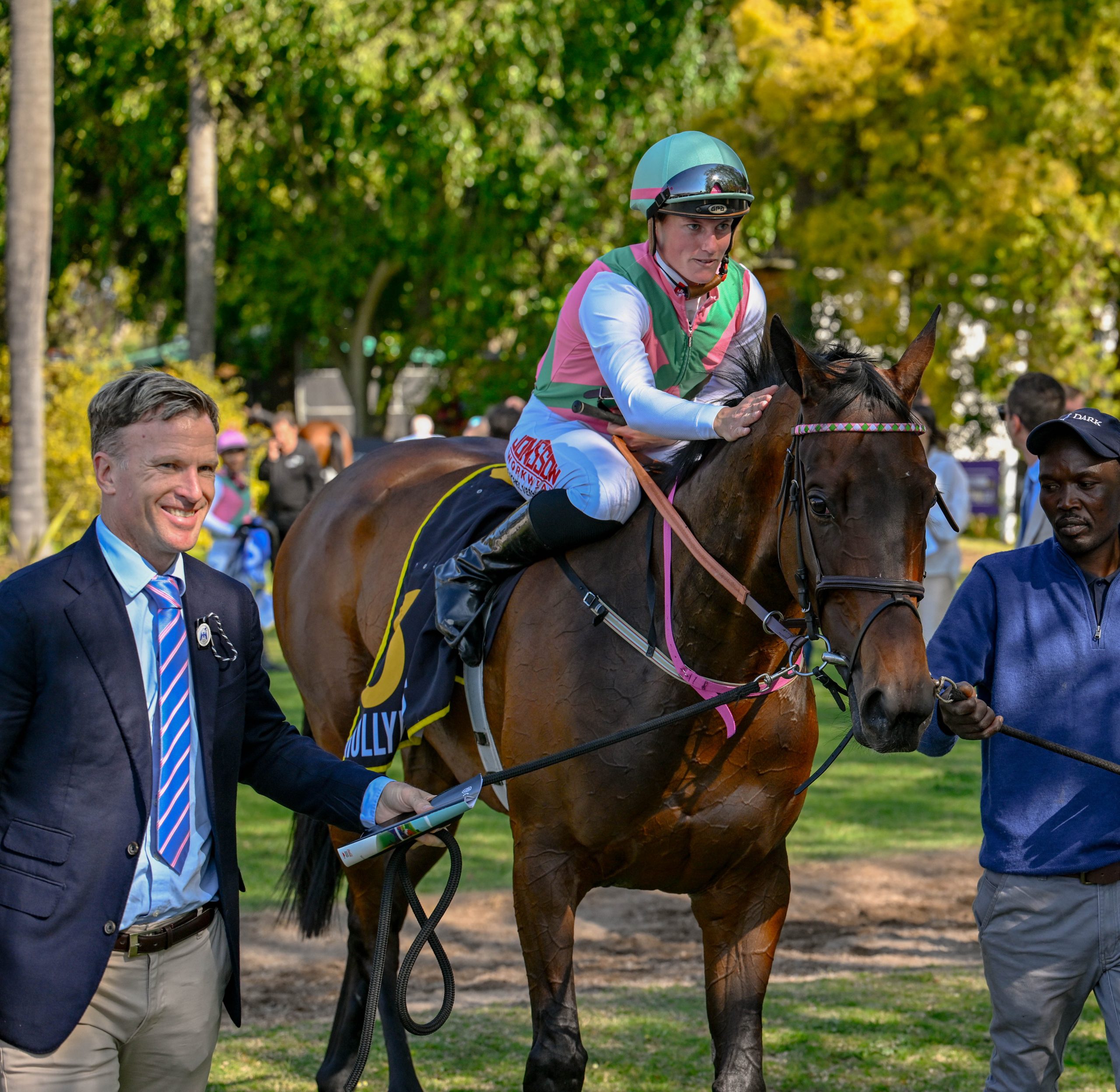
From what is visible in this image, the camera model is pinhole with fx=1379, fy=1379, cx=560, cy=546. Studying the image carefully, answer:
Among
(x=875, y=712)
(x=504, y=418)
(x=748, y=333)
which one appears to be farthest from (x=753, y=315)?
(x=504, y=418)

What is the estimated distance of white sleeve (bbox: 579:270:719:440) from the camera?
3.21 meters

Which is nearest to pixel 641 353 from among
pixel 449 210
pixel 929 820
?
pixel 929 820

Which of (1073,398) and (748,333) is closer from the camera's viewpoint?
(748,333)

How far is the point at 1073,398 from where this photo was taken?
7.44 meters

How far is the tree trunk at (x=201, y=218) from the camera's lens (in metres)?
19.8

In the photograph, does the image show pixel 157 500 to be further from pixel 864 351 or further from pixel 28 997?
pixel 864 351

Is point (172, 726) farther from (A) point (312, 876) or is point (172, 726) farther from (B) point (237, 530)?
(B) point (237, 530)

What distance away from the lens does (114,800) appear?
2486mm

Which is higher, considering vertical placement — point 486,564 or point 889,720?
point 486,564

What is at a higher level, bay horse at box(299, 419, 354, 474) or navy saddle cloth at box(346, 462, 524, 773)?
bay horse at box(299, 419, 354, 474)

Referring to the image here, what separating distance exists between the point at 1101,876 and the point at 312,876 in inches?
123

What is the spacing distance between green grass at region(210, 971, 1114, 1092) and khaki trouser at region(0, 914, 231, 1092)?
1.88 meters

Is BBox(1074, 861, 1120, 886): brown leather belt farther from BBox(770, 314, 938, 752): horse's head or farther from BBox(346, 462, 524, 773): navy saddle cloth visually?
BBox(346, 462, 524, 773): navy saddle cloth

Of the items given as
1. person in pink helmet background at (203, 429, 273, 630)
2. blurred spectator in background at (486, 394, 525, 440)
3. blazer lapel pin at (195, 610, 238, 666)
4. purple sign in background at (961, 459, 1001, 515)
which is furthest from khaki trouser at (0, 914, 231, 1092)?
purple sign in background at (961, 459, 1001, 515)
